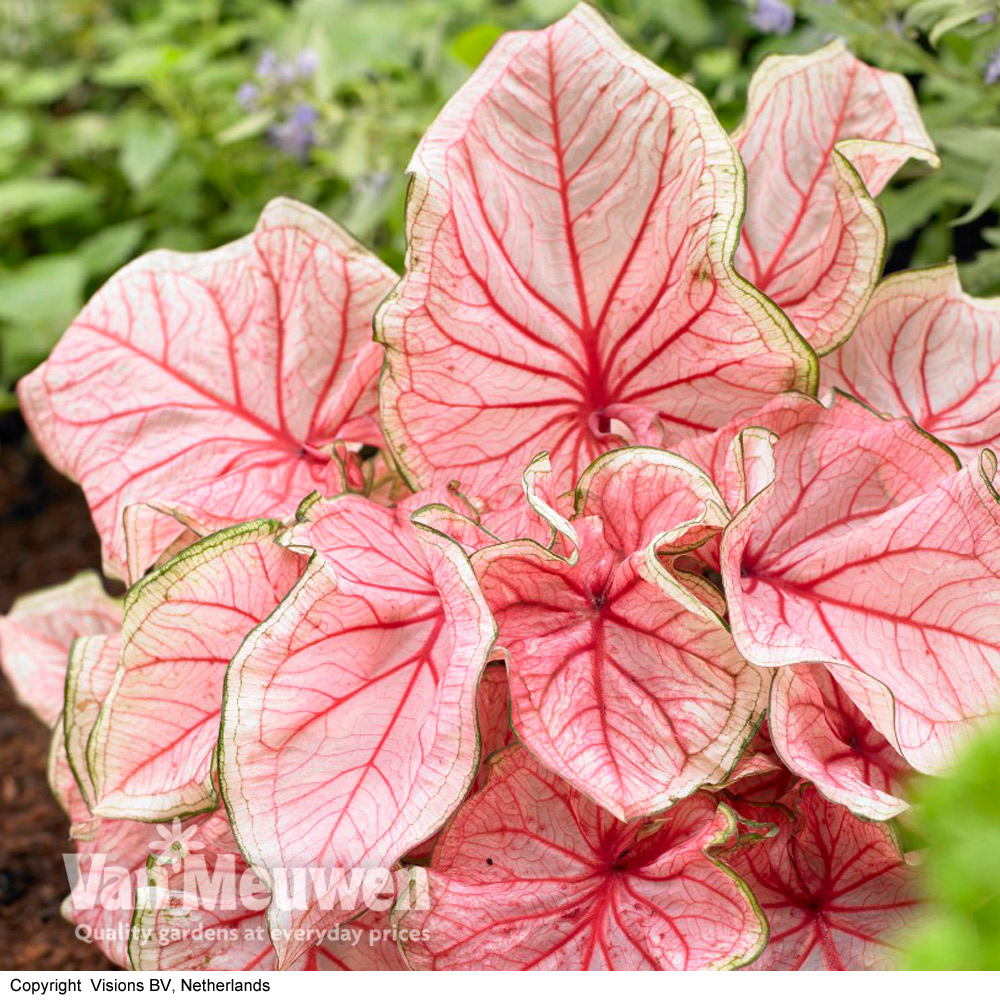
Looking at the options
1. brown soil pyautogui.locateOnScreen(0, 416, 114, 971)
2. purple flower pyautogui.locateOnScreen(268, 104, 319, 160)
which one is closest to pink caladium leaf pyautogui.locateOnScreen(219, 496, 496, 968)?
brown soil pyautogui.locateOnScreen(0, 416, 114, 971)

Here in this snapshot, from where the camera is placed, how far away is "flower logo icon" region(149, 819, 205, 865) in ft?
2.63

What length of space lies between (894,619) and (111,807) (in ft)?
1.81

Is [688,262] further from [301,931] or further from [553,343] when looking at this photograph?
[301,931]

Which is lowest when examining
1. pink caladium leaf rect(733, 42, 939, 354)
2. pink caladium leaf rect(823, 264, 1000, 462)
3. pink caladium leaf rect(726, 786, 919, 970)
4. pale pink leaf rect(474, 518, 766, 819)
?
pink caladium leaf rect(726, 786, 919, 970)

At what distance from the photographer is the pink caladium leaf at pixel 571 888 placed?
0.70 meters

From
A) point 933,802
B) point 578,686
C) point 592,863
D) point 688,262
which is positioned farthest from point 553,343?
point 933,802

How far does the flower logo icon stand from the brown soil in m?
0.33

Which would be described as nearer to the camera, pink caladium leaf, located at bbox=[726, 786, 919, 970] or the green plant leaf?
pink caladium leaf, located at bbox=[726, 786, 919, 970]

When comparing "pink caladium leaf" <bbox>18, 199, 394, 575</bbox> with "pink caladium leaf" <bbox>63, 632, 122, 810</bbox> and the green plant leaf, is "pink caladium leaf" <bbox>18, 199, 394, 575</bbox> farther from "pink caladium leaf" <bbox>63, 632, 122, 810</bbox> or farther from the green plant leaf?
the green plant leaf

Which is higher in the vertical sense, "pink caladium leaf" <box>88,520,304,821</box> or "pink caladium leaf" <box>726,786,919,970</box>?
"pink caladium leaf" <box>88,520,304,821</box>

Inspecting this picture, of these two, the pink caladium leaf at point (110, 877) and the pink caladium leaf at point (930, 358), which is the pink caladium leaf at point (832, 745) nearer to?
the pink caladium leaf at point (930, 358)

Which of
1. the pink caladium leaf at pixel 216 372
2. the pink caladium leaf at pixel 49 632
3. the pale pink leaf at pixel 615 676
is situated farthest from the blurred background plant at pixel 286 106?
the pale pink leaf at pixel 615 676

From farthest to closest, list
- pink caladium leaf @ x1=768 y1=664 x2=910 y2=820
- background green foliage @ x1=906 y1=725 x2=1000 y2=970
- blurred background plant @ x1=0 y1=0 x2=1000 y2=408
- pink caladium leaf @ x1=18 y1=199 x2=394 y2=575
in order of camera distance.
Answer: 1. blurred background plant @ x1=0 y1=0 x2=1000 y2=408
2. pink caladium leaf @ x1=18 y1=199 x2=394 y2=575
3. pink caladium leaf @ x1=768 y1=664 x2=910 y2=820
4. background green foliage @ x1=906 y1=725 x2=1000 y2=970

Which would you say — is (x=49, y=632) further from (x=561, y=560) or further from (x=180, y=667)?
(x=561, y=560)
